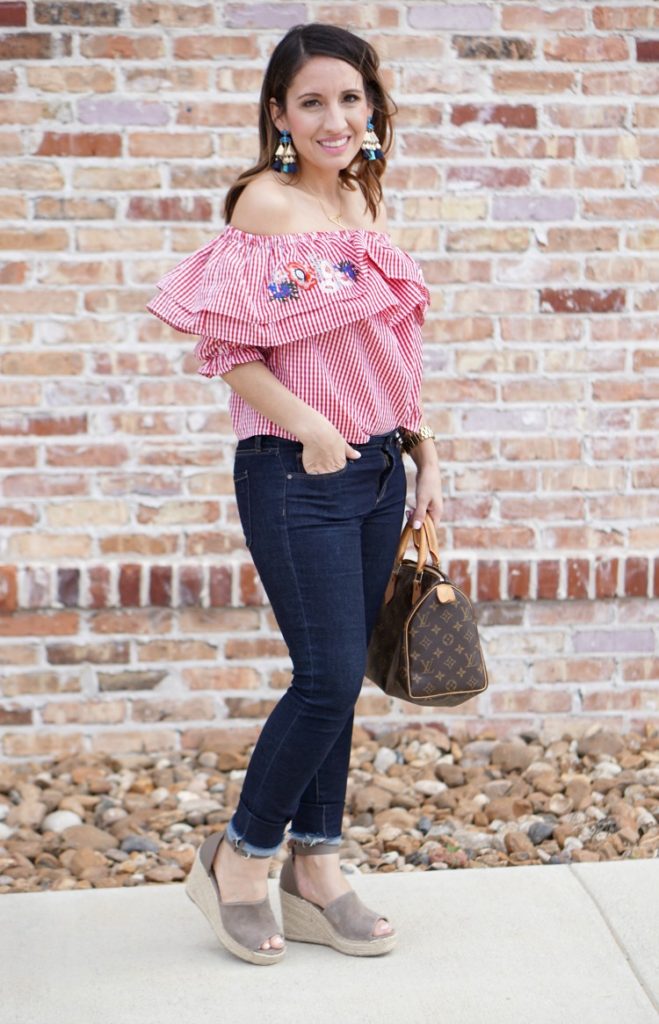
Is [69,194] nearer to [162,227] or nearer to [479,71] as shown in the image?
[162,227]

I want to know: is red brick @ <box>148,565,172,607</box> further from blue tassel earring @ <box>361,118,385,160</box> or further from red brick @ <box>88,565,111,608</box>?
blue tassel earring @ <box>361,118,385,160</box>

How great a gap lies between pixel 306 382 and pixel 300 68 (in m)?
0.57

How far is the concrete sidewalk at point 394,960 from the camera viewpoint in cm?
244

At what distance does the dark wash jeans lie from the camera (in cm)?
242

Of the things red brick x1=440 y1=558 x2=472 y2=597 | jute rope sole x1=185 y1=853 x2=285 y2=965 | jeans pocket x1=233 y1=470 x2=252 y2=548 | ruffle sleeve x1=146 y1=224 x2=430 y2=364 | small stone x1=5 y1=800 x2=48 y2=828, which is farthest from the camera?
red brick x1=440 y1=558 x2=472 y2=597

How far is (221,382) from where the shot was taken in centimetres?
382

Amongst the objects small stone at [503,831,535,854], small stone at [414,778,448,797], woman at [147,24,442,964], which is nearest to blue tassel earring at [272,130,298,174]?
woman at [147,24,442,964]

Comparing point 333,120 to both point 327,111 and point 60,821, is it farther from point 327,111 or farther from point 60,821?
point 60,821

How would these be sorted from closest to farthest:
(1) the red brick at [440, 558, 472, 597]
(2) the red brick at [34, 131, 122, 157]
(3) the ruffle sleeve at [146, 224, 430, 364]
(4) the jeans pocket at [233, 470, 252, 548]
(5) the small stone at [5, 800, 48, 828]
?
(3) the ruffle sleeve at [146, 224, 430, 364] < (4) the jeans pocket at [233, 470, 252, 548] < (5) the small stone at [5, 800, 48, 828] < (2) the red brick at [34, 131, 122, 157] < (1) the red brick at [440, 558, 472, 597]

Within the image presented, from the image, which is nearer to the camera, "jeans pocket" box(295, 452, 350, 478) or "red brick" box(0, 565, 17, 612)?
"jeans pocket" box(295, 452, 350, 478)

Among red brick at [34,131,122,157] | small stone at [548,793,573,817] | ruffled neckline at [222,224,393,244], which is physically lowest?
small stone at [548,793,573,817]

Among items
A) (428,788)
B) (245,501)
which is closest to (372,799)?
(428,788)

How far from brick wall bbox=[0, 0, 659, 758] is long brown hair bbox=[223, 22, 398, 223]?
1223mm

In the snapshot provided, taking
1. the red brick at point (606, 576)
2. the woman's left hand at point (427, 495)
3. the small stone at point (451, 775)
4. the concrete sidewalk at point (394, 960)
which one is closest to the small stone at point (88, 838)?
the concrete sidewalk at point (394, 960)
